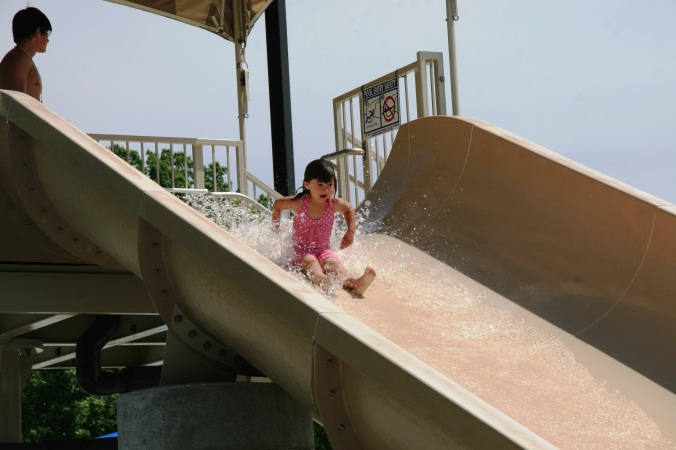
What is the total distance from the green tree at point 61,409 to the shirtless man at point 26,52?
23836 millimetres

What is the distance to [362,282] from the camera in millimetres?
6395

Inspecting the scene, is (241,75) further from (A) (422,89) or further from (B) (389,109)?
(A) (422,89)

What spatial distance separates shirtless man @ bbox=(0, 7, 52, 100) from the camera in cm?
729

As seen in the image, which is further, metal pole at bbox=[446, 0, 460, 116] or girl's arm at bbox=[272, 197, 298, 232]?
metal pole at bbox=[446, 0, 460, 116]

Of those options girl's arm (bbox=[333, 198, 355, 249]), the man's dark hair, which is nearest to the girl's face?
girl's arm (bbox=[333, 198, 355, 249])

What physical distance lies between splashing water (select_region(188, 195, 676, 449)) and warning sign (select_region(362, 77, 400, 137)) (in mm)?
2333

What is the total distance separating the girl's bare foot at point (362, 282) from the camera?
6.31 metres

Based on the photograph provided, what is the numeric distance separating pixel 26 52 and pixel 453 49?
3.94 m

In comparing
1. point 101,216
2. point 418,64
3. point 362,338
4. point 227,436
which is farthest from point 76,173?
point 418,64

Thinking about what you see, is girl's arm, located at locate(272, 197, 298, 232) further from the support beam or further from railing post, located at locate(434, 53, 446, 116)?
the support beam

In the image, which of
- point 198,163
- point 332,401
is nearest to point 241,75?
point 198,163

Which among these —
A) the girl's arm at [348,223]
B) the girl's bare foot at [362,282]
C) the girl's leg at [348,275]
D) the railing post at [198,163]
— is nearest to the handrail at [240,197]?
the railing post at [198,163]

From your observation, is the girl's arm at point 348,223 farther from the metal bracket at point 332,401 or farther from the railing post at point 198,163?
the railing post at point 198,163

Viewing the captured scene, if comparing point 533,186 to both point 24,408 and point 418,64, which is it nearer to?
point 418,64
